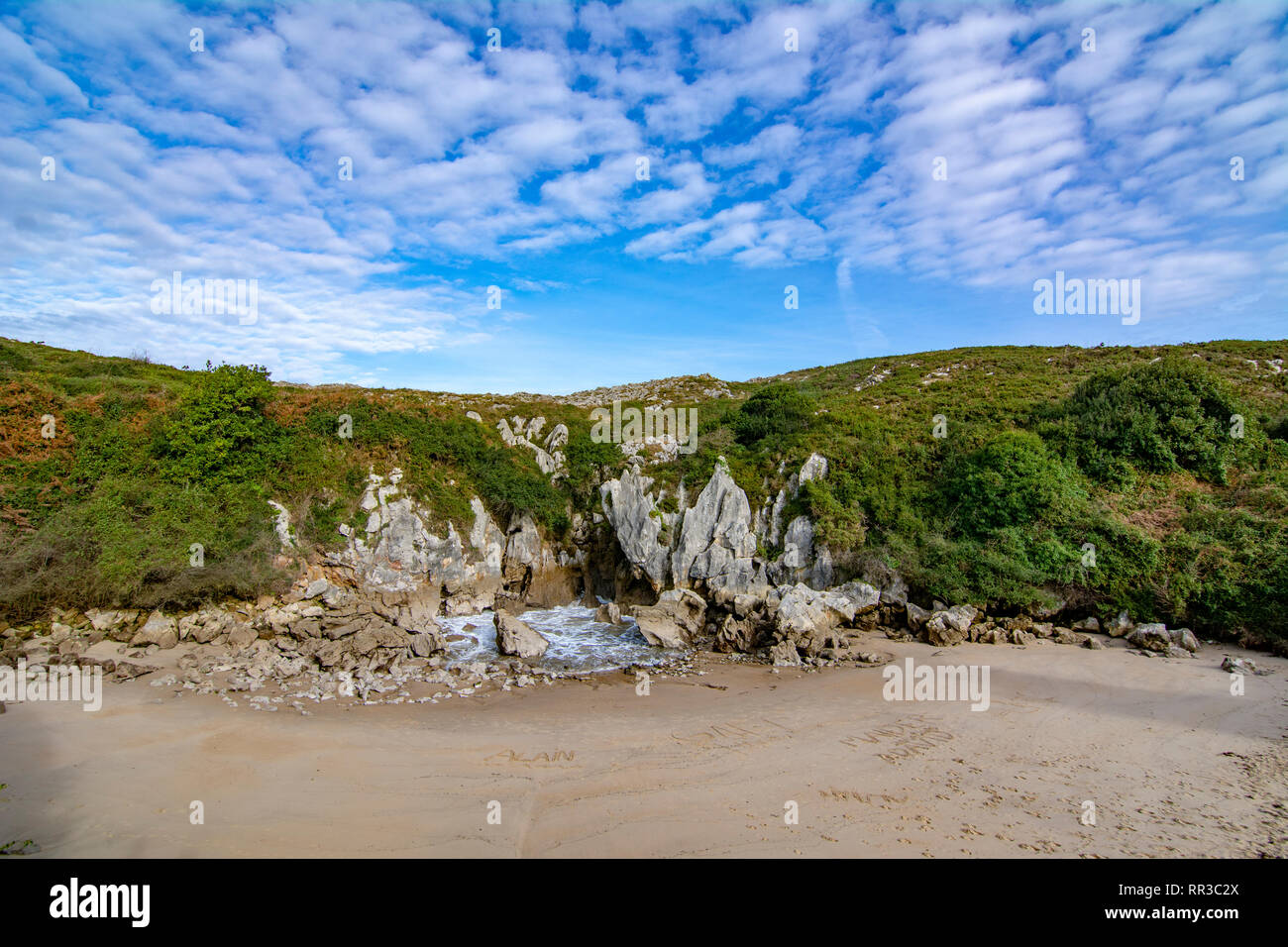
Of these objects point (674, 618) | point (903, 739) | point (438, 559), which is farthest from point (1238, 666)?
point (438, 559)

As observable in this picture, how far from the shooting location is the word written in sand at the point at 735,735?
383 inches

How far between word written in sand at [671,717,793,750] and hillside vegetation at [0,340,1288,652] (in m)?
8.77

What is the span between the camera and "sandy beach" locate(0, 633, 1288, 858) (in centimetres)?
686

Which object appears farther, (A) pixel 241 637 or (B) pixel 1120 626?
(A) pixel 241 637

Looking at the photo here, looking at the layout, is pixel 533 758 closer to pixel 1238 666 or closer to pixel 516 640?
pixel 516 640

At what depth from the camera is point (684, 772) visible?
28.6 ft

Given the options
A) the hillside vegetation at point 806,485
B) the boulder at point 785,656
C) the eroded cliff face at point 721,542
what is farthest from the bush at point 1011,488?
the boulder at point 785,656

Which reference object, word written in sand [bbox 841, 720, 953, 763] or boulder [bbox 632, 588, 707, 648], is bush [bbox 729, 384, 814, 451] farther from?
word written in sand [bbox 841, 720, 953, 763]

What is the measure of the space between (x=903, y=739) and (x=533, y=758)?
6.91m

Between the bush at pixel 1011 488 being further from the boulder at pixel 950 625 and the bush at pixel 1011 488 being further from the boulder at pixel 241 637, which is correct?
the boulder at pixel 241 637

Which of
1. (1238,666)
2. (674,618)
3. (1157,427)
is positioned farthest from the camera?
(1157,427)

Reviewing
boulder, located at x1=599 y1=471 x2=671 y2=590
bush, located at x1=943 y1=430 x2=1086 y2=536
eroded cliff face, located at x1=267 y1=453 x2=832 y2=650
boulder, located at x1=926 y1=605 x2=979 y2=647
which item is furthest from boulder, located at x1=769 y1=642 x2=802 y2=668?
bush, located at x1=943 y1=430 x2=1086 y2=536

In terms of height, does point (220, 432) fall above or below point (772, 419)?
below
